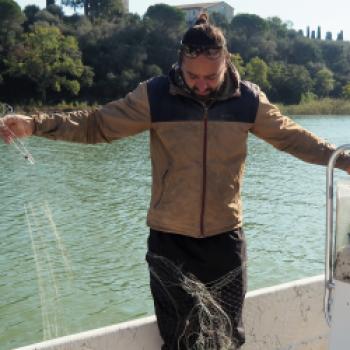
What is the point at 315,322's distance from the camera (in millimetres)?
3523

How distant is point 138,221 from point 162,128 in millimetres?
9074

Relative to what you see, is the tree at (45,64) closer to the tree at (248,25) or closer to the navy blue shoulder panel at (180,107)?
the tree at (248,25)

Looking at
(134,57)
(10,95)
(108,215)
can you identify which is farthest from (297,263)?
(134,57)

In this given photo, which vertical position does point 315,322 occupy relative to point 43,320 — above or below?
above

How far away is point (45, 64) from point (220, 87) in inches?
2038

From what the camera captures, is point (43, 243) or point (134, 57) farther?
point (134, 57)

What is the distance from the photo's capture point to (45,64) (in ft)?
171

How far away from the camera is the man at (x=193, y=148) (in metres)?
2.37

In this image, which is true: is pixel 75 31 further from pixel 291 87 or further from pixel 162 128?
pixel 162 128

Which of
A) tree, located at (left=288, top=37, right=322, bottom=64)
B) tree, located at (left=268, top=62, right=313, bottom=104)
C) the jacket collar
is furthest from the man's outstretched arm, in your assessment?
tree, located at (left=288, top=37, right=322, bottom=64)

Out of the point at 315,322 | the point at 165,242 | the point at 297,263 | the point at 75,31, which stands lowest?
the point at 297,263

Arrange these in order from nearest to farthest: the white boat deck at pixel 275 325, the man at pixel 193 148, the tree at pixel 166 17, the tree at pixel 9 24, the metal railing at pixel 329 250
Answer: the metal railing at pixel 329 250 < the man at pixel 193 148 < the white boat deck at pixel 275 325 < the tree at pixel 9 24 < the tree at pixel 166 17

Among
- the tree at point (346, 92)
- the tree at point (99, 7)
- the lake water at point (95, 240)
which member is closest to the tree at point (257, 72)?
the tree at point (346, 92)

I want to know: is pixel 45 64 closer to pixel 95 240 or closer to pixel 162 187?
pixel 95 240
